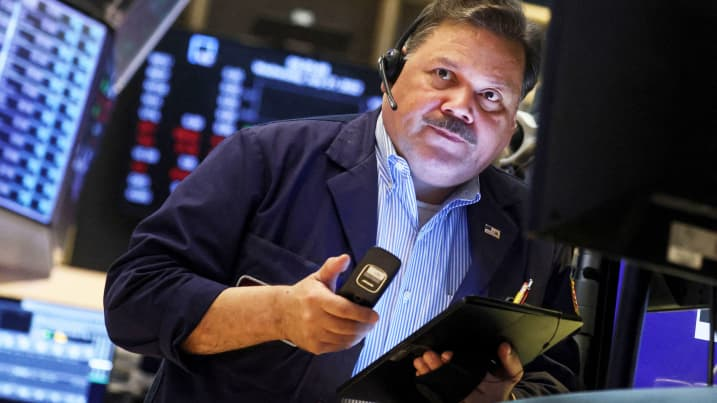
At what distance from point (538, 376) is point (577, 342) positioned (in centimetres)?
12

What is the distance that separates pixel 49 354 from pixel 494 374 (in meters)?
1.71

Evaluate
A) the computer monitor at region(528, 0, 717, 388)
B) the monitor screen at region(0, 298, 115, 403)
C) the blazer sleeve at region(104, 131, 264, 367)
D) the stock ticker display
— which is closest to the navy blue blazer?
the blazer sleeve at region(104, 131, 264, 367)

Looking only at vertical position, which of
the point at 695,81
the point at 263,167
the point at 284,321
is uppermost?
the point at 695,81

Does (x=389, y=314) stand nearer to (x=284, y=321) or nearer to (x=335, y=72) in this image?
(x=284, y=321)

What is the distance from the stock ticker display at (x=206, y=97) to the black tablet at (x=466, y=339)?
2.35 meters

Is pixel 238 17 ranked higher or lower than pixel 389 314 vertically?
higher

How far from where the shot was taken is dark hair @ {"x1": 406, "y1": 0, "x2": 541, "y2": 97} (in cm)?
166

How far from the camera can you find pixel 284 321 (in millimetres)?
1270

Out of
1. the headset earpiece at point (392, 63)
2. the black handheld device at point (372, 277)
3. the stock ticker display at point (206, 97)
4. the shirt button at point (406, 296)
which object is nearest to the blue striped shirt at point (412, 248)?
the shirt button at point (406, 296)

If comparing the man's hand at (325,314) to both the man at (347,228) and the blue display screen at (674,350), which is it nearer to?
the man at (347,228)

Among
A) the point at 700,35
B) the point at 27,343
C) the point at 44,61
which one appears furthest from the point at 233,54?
the point at 700,35

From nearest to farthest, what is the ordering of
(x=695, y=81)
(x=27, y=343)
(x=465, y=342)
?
(x=695, y=81), (x=465, y=342), (x=27, y=343)

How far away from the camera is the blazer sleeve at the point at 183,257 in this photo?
4.62ft

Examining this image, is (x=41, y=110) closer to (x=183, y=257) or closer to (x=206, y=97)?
(x=206, y=97)
